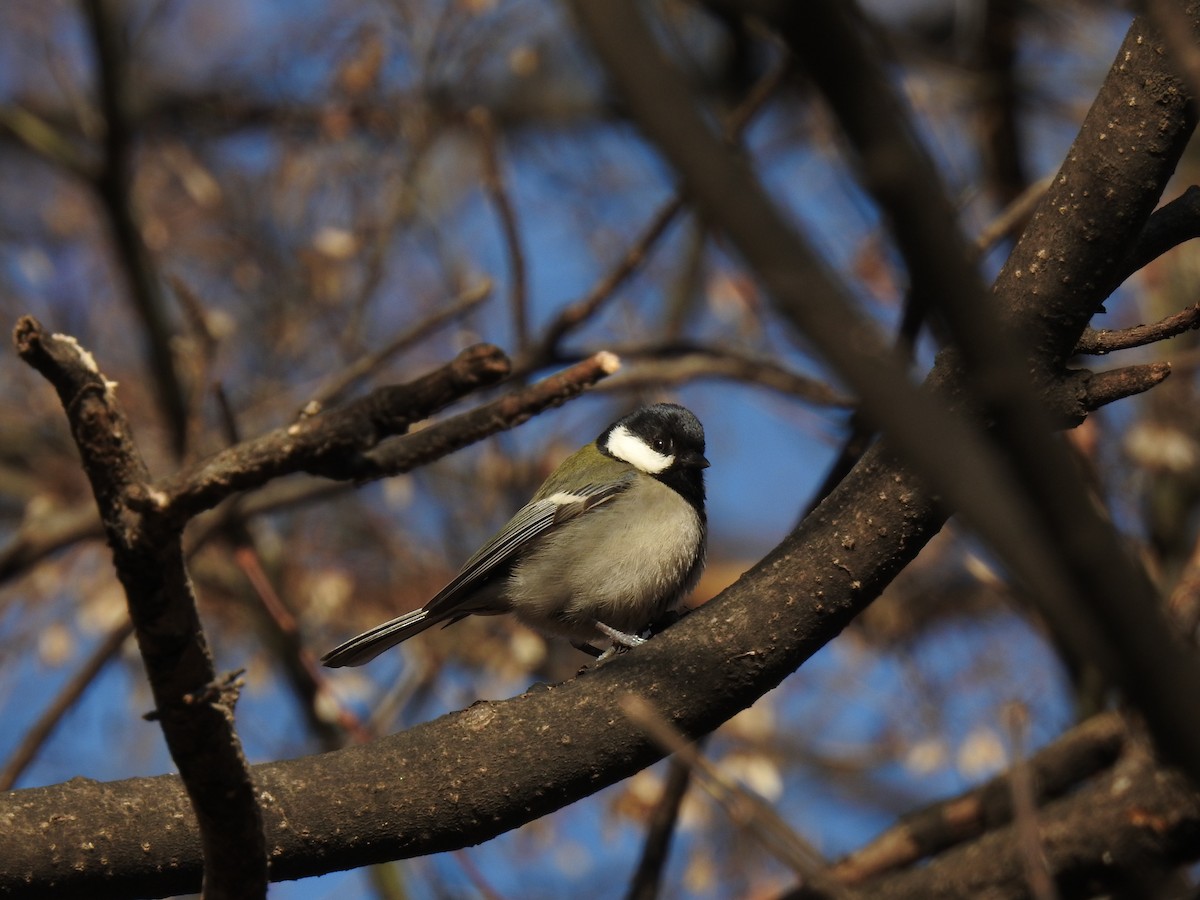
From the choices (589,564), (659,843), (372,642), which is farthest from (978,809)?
(372,642)

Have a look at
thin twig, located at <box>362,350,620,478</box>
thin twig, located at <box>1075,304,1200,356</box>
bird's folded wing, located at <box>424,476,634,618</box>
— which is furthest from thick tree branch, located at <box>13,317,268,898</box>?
bird's folded wing, located at <box>424,476,634,618</box>

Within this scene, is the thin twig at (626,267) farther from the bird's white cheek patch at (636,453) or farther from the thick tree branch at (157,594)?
the thick tree branch at (157,594)

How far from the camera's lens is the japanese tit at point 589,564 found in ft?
13.4

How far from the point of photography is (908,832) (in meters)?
4.29

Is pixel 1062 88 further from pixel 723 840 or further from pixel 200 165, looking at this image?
pixel 200 165

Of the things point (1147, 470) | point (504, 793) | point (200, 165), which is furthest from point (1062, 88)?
point (504, 793)

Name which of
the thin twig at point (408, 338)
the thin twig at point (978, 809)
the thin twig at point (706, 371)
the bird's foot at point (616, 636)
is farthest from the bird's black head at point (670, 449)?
the thin twig at point (978, 809)

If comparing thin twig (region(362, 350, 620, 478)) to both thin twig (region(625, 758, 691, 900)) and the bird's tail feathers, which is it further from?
thin twig (region(625, 758, 691, 900))

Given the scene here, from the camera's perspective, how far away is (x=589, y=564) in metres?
4.16

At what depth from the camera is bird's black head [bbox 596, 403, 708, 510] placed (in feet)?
15.0

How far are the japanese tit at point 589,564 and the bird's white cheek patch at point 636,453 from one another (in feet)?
0.09

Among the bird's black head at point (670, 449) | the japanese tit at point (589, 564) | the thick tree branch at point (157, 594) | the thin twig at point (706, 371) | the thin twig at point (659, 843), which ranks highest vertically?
the thin twig at point (706, 371)

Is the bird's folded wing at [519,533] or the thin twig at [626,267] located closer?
the bird's folded wing at [519,533]

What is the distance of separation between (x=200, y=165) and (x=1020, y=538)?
7.95 metres
